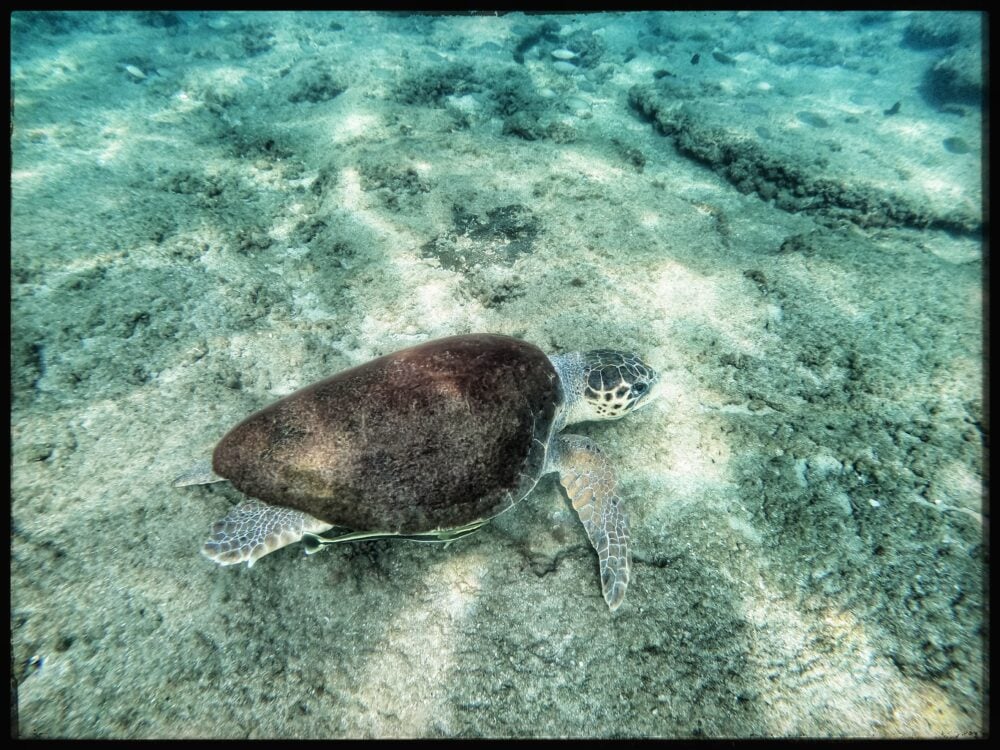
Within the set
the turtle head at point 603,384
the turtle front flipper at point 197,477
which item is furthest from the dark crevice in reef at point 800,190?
the turtle front flipper at point 197,477

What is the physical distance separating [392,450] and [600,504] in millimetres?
1306

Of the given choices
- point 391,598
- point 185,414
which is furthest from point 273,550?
point 185,414

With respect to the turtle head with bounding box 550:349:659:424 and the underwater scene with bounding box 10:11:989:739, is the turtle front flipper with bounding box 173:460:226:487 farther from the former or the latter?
the turtle head with bounding box 550:349:659:424

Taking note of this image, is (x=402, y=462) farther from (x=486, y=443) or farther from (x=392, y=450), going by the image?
(x=486, y=443)

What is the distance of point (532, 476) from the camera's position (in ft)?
7.73

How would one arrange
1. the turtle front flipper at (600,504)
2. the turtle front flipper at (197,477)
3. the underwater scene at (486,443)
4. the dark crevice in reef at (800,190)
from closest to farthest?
1. the underwater scene at (486,443)
2. the turtle front flipper at (600,504)
3. the turtle front flipper at (197,477)
4. the dark crevice in reef at (800,190)

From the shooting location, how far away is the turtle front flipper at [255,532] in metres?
2.07

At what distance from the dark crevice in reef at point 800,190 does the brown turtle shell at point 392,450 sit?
18.2 ft

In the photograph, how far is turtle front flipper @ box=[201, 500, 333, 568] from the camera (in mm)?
2074

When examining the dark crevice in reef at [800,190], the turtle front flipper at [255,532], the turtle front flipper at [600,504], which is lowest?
the turtle front flipper at [600,504]

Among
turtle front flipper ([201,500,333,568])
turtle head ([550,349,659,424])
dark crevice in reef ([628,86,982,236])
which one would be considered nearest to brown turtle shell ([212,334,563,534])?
turtle front flipper ([201,500,333,568])

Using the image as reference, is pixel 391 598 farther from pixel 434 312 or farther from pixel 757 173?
pixel 757 173

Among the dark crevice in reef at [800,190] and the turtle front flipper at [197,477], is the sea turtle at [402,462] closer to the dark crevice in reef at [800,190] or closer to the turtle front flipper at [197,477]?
the turtle front flipper at [197,477]

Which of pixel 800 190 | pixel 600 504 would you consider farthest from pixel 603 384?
pixel 800 190
